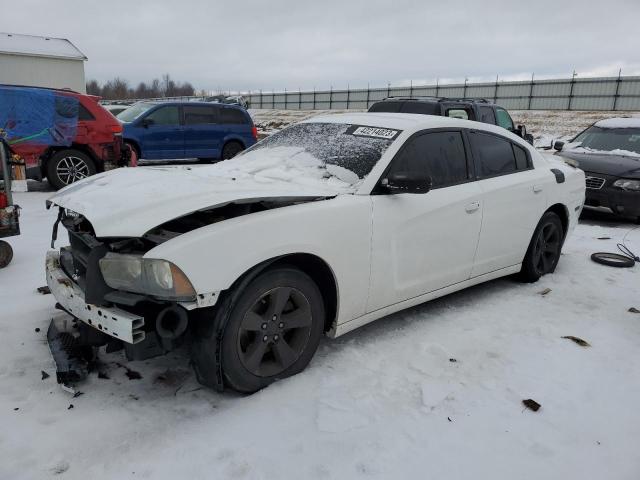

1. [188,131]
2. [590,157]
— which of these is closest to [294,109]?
[188,131]

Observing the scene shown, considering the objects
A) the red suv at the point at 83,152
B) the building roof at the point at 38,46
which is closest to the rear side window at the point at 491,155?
the red suv at the point at 83,152

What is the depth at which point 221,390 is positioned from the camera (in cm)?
272

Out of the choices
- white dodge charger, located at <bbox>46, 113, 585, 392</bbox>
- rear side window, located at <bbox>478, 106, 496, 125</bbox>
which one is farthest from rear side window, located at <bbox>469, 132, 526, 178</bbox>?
rear side window, located at <bbox>478, 106, 496, 125</bbox>

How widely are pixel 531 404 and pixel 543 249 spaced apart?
2.41 m

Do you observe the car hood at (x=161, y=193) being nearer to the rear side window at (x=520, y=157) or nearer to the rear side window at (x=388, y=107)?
the rear side window at (x=520, y=157)

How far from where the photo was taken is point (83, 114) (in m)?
8.95

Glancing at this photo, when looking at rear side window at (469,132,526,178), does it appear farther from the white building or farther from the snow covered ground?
the white building

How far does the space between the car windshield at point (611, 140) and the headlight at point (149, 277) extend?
827cm

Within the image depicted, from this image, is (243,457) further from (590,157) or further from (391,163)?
(590,157)

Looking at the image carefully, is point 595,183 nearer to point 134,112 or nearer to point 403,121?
point 403,121

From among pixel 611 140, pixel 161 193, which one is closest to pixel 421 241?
pixel 161 193

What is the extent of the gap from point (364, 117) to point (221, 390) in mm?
2425

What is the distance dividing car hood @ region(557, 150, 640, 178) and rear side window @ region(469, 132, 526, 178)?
4.08 meters

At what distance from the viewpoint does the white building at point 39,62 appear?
102 feet
